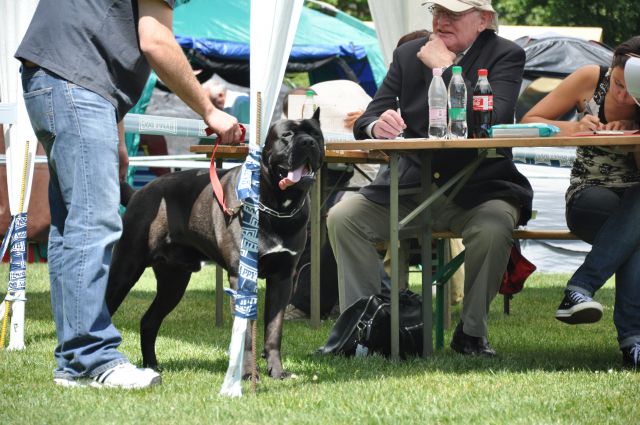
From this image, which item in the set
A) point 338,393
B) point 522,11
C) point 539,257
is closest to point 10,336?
point 338,393

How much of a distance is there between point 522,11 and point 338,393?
65.2ft

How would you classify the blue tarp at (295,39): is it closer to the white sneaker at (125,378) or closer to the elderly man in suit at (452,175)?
the elderly man in suit at (452,175)

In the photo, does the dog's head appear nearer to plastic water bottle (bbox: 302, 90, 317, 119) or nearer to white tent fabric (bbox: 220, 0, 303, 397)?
white tent fabric (bbox: 220, 0, 303, 397)

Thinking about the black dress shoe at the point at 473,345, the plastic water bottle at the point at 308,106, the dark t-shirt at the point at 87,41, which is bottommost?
the black dress shoe at the point at 473,345

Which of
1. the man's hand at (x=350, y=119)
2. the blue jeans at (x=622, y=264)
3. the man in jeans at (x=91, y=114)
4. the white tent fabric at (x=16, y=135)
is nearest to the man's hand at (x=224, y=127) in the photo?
the man in jeans at (x=91, y=114)

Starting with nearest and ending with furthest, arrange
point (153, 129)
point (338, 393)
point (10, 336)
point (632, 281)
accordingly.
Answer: point (338, 393)
point (632, 281)
point (10, 336)
point (153, 129)

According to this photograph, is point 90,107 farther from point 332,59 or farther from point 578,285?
point 332,59

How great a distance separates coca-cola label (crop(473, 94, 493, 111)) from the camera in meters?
4.47

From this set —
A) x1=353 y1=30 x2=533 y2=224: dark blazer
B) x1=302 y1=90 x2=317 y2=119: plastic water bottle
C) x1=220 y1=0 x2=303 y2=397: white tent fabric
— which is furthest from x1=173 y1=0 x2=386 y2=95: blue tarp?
x1=220 y1=0 x2=303 y2=397: white tent fabric

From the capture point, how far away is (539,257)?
10.0 metres

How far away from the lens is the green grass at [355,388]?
328 cm

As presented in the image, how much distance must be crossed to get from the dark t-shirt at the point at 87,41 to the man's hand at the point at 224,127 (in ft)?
1.26

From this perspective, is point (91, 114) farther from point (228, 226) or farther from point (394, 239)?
point (394, 239)

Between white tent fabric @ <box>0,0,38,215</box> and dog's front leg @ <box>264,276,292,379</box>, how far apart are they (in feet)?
5.18
